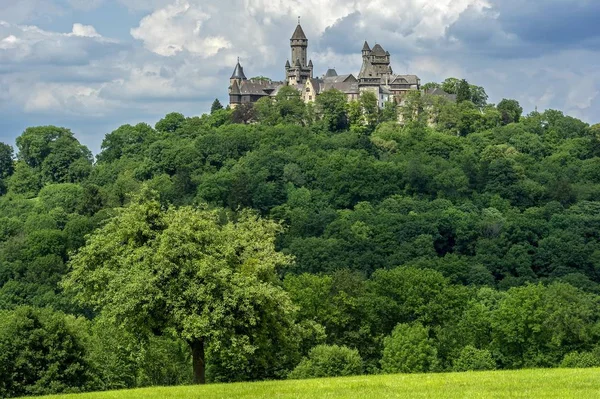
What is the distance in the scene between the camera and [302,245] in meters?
106

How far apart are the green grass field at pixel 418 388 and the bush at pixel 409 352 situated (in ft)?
85.4

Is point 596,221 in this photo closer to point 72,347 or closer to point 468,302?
point 468,302

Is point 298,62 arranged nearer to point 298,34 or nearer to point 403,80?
point 298,34

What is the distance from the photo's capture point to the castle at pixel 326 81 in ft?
527

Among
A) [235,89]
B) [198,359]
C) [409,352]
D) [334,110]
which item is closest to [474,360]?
[409,352]

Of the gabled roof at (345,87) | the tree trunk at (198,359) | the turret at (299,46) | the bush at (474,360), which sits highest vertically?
the turret at (299,46)

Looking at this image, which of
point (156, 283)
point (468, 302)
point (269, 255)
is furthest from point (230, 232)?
point (468, 302)

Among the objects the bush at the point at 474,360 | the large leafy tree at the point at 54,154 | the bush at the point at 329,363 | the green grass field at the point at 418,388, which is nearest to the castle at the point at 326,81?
the large leafy tree at the point at 54,154

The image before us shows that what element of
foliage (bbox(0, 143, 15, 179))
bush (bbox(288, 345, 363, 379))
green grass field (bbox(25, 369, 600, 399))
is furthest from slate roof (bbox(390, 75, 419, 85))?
green grass field (bbox(25, 369, 600, 399))

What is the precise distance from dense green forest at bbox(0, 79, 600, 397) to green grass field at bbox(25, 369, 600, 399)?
22.4 feet

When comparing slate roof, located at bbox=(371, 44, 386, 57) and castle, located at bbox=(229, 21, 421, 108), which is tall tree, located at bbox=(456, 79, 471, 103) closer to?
castle, located at bbox=(229, 21, 421, 108)

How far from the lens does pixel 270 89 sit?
169m

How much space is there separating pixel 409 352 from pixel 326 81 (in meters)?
112

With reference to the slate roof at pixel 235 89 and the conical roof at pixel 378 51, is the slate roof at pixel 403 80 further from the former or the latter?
the slate roof at pixel 235 89
